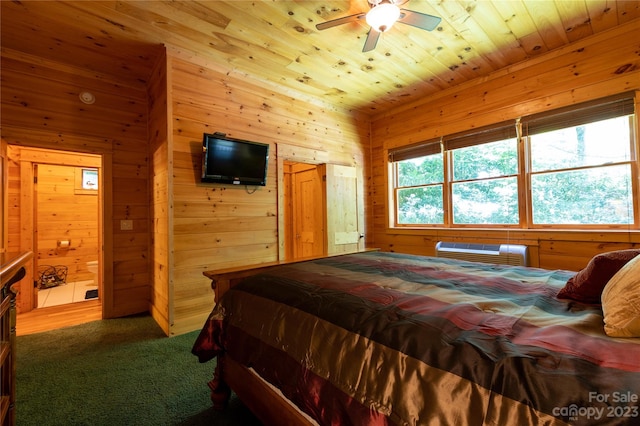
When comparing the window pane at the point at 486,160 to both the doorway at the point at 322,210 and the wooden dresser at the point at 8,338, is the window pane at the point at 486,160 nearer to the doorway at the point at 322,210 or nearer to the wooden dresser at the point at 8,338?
the doorway at the point at 322,210

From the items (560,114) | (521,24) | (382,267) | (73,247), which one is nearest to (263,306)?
(382,267)

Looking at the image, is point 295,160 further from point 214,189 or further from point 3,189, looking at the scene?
point 3,189

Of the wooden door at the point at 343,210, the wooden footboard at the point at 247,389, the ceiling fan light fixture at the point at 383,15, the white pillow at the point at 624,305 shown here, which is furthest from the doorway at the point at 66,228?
the white pillow at the point at 624,305

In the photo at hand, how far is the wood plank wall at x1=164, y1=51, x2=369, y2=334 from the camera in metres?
2.81

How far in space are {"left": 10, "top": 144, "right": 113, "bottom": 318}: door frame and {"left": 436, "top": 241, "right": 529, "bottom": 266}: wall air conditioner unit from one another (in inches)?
161

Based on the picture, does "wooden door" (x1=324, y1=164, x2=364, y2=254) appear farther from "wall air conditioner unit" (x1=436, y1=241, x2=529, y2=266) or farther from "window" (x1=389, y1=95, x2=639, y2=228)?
"wall air conditioner unit" (x1=436, y1=241, x2=529, y2=266)

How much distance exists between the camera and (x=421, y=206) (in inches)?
167

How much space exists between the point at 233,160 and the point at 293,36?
142 cm

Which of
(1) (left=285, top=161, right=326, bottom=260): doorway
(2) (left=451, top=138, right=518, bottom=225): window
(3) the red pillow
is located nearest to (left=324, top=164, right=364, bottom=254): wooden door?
(1) (left=285, top=161, right=326, bottom=260): doorway

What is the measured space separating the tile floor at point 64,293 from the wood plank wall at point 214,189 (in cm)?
237

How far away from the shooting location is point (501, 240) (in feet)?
10.8

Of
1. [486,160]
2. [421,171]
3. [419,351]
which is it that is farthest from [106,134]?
[486,160]

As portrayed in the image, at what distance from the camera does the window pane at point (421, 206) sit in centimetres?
403

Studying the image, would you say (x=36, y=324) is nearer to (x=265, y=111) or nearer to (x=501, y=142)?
(x=265, y=111)
